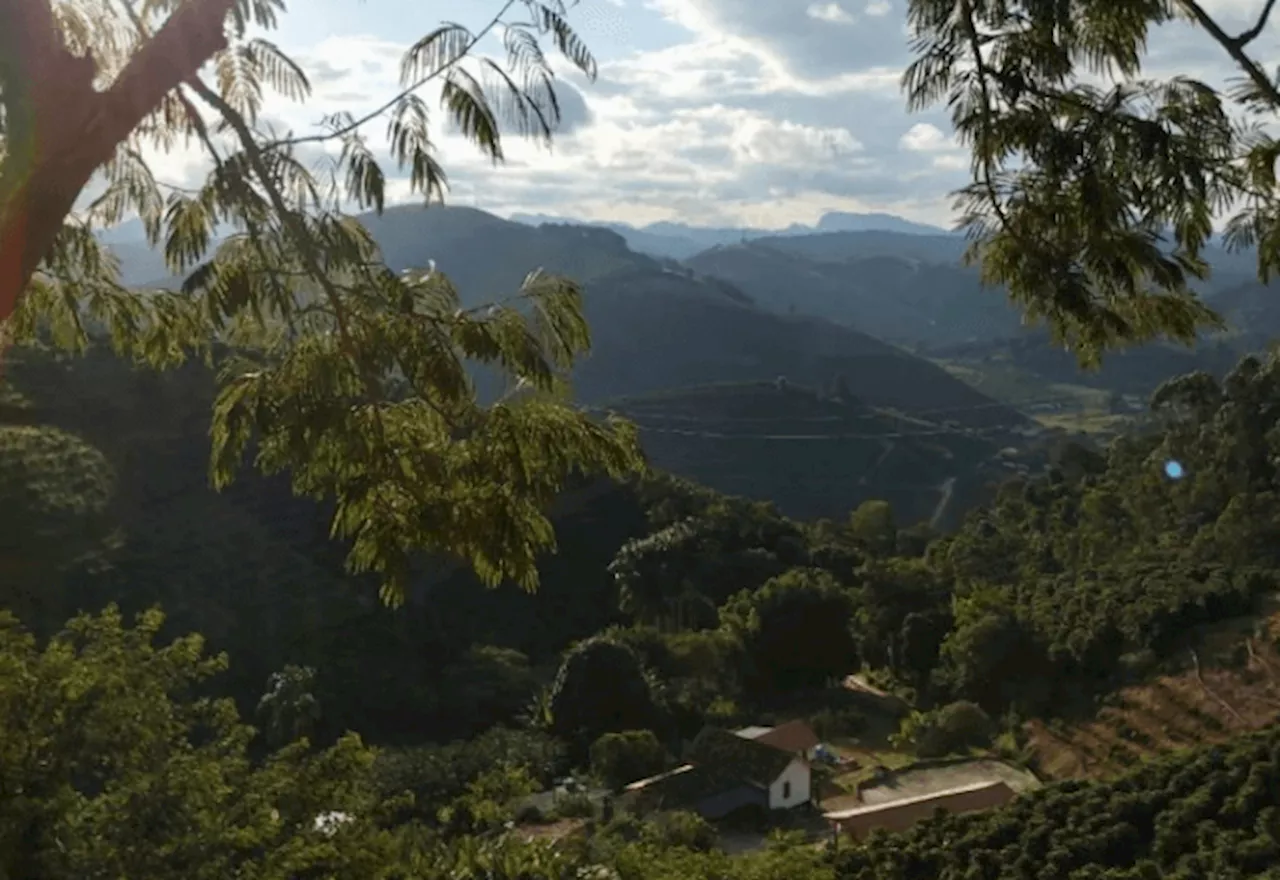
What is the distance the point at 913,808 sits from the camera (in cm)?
1719

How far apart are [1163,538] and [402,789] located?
22.4 metres

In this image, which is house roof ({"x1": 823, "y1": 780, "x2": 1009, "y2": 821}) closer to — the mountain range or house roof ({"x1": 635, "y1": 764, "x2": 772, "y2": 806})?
house roof ({"x1": 635, "y1": 764, "x2": 772, "y2": 806})

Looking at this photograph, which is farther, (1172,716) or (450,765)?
(1172,716)

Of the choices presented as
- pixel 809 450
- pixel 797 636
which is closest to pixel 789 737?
pixel 797 636

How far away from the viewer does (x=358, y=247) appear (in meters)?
2.84

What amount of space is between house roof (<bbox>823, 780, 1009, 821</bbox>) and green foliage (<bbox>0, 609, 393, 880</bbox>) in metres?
11.2

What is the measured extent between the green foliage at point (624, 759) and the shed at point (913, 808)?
3.50 meters

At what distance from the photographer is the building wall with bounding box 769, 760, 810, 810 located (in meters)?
19.2

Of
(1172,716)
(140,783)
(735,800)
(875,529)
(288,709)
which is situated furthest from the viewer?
(875,529)

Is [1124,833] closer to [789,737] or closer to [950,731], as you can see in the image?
[789,737]

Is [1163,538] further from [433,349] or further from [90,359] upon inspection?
[433,349]

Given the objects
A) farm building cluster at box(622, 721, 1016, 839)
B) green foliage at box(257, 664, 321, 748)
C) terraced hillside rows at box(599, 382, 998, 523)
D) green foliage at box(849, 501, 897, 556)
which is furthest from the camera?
terraced hillside rows at box(599, 382, 998, 523)

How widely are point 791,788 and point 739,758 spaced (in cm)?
100

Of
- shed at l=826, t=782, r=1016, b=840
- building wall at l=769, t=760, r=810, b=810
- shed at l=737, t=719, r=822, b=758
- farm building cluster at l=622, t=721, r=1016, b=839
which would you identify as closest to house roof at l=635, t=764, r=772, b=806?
farm building cluster at l=622, t=721, r=1016, b=839
